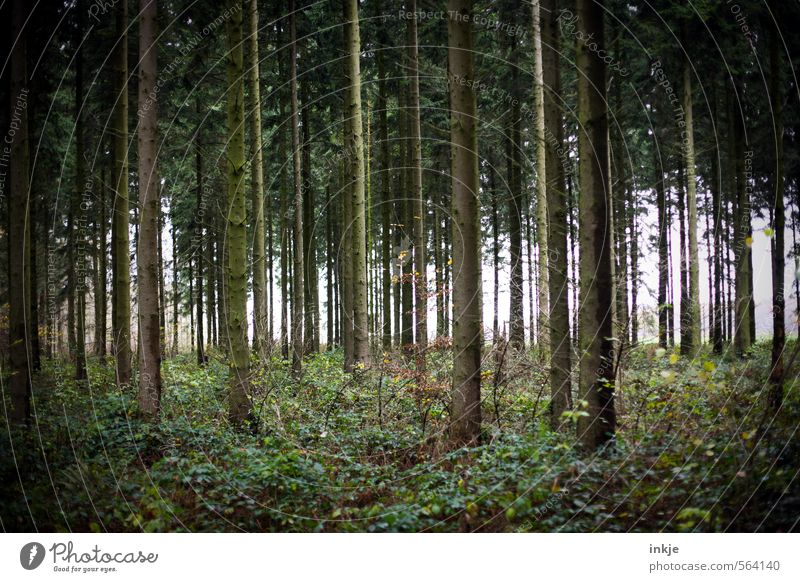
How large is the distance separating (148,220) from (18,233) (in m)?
1.83

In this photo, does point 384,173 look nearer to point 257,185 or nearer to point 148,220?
point 257,185

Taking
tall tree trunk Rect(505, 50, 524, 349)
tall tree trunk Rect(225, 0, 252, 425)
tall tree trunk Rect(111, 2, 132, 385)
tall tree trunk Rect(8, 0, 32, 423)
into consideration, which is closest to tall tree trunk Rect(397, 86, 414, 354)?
tall tree trunk Rect(505, 50, 524, 349)

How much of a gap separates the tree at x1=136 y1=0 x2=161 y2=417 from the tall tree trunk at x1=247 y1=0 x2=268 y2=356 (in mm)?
1986

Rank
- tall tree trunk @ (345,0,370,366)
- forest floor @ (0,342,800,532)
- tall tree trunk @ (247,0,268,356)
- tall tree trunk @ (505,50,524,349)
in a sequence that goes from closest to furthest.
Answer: forest floor @ (0,342,800,532) → tall tree trunk @ (247,0,268,356) → tall tree trunk @ (345,0,370,366) → tall tree trunk @ (505,50,524,349)

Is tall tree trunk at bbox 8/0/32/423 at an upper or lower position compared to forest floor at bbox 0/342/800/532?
upper

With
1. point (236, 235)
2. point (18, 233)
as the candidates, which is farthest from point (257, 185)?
point (18, 233)

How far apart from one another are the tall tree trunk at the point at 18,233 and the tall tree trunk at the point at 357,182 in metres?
6.65

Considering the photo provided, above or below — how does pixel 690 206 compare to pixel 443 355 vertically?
above

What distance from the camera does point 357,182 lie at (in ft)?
42.1

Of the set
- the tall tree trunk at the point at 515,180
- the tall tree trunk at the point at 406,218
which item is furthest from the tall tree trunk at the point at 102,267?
the tall tree trunk at the point at 515,180

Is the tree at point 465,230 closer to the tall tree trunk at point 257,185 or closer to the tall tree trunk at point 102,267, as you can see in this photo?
the tall tree trunk at point 257,185

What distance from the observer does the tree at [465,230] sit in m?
6.90

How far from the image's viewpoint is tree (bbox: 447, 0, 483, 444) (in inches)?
272

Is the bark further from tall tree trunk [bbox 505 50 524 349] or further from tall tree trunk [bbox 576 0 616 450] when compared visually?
tall tree trunk [bbox 505 50 524 349]
